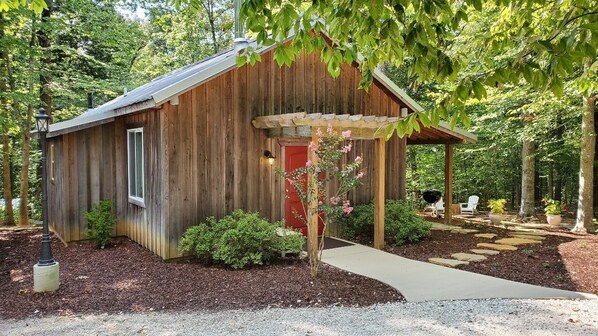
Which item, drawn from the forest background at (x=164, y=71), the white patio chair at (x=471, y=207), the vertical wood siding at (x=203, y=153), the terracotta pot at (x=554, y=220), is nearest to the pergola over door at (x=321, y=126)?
the vertical wood siding at (x=203, y=153)

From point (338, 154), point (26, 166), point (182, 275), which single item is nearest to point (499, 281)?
point (338, 154)

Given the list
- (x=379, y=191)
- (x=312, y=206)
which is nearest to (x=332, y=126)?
(x=312, y=206)

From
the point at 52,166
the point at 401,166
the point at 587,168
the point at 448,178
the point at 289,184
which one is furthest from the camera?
the point at 448,178

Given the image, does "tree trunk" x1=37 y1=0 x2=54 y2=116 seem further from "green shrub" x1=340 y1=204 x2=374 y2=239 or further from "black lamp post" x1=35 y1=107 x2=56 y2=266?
"green shrub" x1=340 y1=204 x2=374 y2=239

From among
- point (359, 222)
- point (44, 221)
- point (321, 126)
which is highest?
point (321, 126)

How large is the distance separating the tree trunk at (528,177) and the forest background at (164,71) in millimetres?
29

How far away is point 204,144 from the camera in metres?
7.20

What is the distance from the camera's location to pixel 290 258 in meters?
6.99

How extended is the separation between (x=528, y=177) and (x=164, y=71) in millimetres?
15576

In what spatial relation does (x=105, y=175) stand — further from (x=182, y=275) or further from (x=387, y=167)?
(x=387, y=167)

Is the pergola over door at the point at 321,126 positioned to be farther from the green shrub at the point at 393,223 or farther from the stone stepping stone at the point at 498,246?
the stone stepping stone at the point at 498,246

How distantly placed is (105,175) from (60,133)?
123 cm

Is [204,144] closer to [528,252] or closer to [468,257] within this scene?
[468,257]

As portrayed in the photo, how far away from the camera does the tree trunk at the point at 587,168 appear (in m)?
9.45
